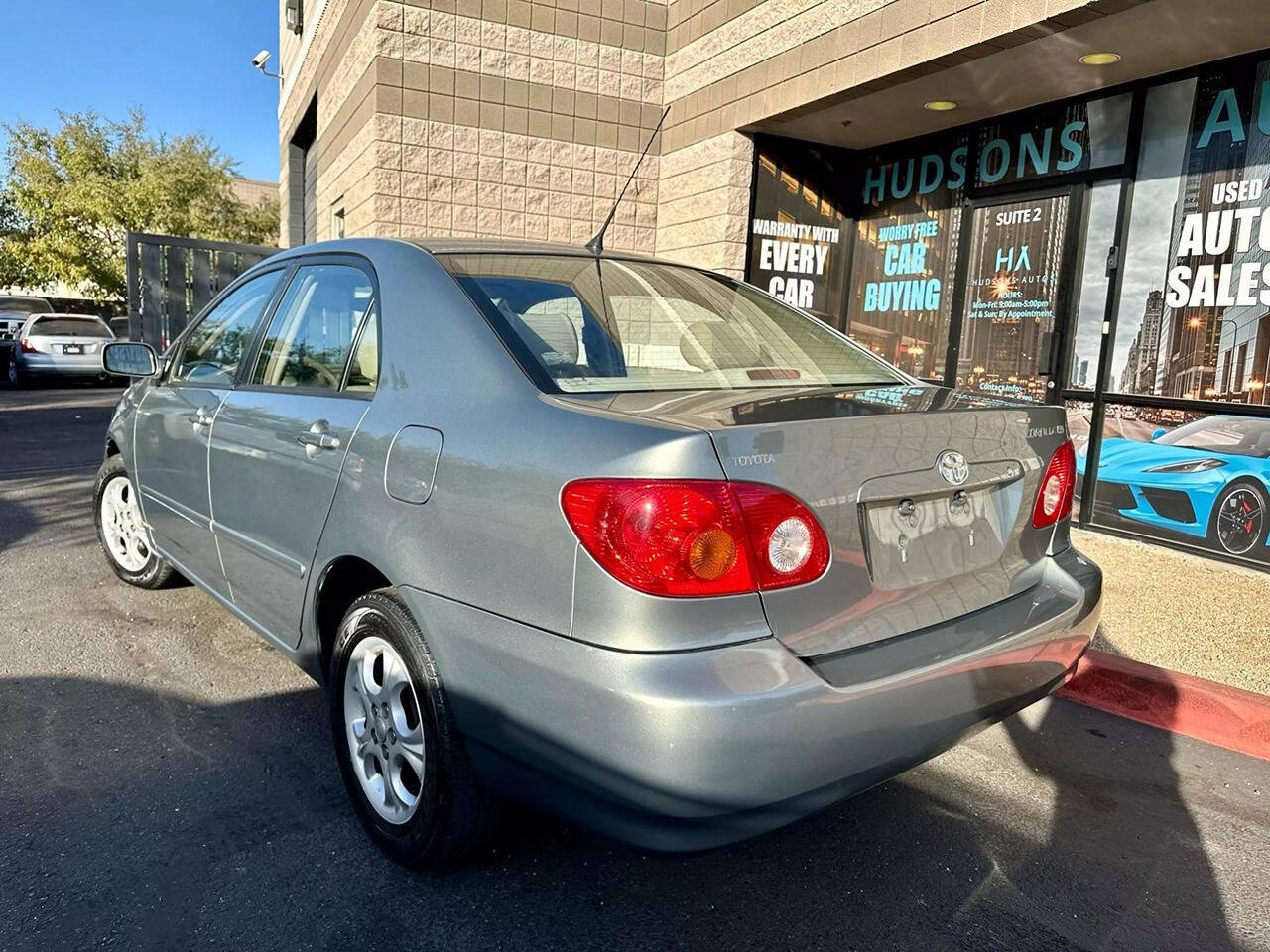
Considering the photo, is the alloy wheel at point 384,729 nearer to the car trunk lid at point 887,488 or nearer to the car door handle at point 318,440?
the car door handle at point 318,440

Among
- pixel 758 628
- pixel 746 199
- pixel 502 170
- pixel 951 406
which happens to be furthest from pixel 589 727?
pixel 502 170

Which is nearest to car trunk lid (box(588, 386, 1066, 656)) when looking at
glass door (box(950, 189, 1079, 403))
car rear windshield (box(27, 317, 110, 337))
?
glass door (box(950, 189, 1079, 403))

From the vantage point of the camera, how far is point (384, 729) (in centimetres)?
248

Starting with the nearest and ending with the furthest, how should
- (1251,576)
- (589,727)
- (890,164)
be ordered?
1. (589,727)
2. (1251,576)
3. (890,164)

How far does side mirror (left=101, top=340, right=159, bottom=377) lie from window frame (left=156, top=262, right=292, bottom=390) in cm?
11

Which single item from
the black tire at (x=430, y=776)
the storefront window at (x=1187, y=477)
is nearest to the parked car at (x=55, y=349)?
the storefront window at (x=1187, y=477)

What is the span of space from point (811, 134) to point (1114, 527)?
4.29 m

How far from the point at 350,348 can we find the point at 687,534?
1.44m

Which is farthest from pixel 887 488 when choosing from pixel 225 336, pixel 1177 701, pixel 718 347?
pixel 225 336

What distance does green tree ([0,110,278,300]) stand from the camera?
1101 inches

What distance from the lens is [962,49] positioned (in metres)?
5.98

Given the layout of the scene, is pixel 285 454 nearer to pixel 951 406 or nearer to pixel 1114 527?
pixel 951 406

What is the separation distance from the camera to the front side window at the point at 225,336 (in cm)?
350

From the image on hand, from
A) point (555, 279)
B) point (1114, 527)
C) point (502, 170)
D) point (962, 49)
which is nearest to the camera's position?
point (555, 279)
